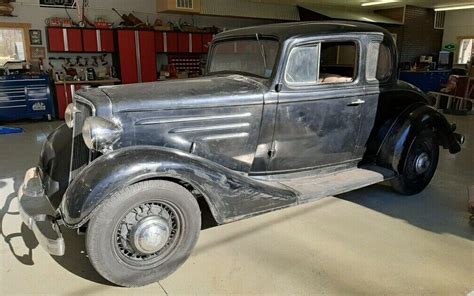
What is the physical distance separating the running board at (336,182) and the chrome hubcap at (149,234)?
1036 mm

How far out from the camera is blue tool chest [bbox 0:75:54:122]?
738 cm

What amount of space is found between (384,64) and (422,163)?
3.40 feet

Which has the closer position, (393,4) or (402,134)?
(402,134)

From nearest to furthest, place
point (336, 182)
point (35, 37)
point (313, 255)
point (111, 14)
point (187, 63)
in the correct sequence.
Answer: point (313, 255)
point (336, 182)
point (35, 37)
point (111, 14)
point (187, 63)

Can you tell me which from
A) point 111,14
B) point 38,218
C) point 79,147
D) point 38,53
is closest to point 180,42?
point 111,14

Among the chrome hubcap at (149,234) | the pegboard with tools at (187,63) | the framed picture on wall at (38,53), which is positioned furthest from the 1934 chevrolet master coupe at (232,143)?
the pegboard with tools at (187,63)

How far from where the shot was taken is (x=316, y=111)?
2902mm

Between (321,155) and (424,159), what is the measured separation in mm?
1166

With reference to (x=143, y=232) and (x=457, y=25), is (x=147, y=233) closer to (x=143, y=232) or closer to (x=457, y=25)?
(x=143, y=232)

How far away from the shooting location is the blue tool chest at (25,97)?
7.38 metres

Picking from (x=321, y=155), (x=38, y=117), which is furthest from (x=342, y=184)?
(x=38, y=117)

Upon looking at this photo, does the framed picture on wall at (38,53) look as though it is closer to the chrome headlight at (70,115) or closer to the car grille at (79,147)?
the chrome headlight at (70,115)

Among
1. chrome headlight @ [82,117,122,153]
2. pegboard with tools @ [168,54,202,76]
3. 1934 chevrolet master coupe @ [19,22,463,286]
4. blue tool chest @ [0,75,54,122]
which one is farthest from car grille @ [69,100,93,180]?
pegboard with tools @ [168,54,202,76]

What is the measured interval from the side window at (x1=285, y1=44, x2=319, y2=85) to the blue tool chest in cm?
667
